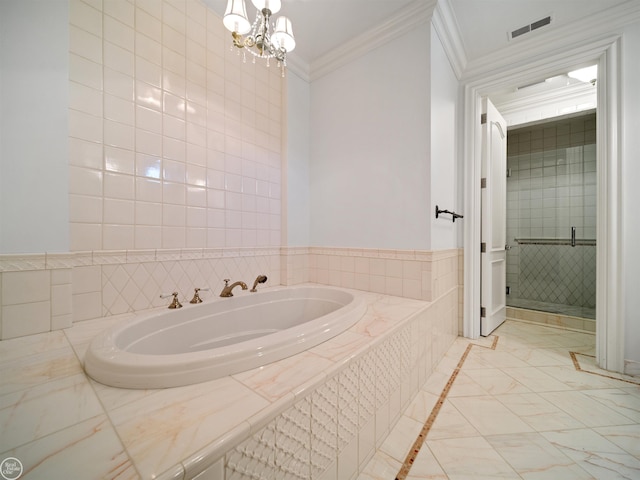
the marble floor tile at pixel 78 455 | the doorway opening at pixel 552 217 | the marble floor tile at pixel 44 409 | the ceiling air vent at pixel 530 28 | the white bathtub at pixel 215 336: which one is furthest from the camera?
the doorway opening at pixel 552 217

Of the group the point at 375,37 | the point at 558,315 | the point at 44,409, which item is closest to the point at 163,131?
the point at 44,409

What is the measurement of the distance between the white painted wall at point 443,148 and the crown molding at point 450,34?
0.06 metres

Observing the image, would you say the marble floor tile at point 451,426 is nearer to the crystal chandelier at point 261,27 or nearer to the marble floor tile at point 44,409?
the marble floor tile at point 44,409

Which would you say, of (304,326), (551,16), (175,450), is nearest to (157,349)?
(304,326)

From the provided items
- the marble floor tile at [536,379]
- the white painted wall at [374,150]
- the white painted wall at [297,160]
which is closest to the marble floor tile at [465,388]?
the marble floor tile at [536,379]

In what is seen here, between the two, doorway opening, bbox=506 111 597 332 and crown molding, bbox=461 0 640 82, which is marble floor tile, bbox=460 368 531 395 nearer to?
doorway opening, bbox=506 111 597 332

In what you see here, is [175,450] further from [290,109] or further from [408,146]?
[290,109]

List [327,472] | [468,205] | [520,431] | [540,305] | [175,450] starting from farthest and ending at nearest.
Answer: [540,305], [468,205], [520,431], [327,472], [175,450]

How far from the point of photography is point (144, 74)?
1.46 m

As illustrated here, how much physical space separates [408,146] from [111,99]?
73.6 inches

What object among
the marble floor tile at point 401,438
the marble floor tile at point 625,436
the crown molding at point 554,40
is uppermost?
the crown molding at point 554,40

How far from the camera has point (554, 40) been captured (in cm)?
193

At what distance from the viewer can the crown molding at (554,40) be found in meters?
1.68

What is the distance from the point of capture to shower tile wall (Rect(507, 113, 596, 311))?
3.26m
